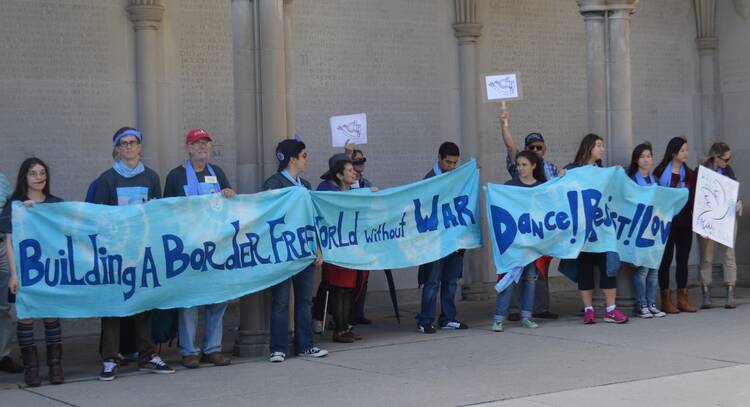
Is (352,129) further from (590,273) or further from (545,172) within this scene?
(590,273)

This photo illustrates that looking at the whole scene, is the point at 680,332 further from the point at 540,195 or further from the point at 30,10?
the point at 30,10

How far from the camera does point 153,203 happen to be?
30.7 ft

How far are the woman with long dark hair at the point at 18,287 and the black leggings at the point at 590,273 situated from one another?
18.4 feet

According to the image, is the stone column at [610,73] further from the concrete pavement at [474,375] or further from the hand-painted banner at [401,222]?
the concrete pavement at [474,375]

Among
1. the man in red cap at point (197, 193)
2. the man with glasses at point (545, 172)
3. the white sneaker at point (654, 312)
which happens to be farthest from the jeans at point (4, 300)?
the white sneaker at point (654, 312)

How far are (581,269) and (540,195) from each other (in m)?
0.96

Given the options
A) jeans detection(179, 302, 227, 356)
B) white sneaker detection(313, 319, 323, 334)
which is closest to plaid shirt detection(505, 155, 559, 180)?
white sneaker detection(313, 319, 323, 334)

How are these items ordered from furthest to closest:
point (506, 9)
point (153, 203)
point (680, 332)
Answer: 1. point (506, 9)
2. point (680, 332)
3. point (153, 203)

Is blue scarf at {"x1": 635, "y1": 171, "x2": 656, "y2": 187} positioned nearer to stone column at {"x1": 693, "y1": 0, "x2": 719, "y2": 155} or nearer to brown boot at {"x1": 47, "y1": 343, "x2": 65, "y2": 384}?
stone column at {"x1": 693, "y1": 0, "x2": 719, "y2": 155}

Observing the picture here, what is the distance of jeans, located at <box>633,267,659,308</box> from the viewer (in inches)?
479

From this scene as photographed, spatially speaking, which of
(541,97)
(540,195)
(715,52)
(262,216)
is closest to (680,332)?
(540,195)

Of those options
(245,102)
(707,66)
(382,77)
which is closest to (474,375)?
(245,102)

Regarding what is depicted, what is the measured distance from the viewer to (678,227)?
12695 mm

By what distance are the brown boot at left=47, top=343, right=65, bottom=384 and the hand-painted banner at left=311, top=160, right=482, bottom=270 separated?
8.84ft
